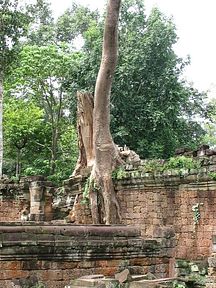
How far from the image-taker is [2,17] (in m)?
19.8

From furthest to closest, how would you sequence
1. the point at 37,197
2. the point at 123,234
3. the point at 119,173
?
the point at 37,197 → the point at 119,173 → the point at 123,234

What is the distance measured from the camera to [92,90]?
21.7 metres

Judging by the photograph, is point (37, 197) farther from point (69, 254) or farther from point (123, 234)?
point (69, 254)

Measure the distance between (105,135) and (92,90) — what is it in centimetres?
757

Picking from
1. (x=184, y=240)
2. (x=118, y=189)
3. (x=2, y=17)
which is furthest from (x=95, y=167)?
(x=2, y=17)

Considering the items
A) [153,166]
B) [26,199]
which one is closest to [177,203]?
[153,166]

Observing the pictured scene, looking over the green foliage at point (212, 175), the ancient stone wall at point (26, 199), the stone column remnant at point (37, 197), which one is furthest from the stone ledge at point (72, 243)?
the stone column remnant at point (37, 197)

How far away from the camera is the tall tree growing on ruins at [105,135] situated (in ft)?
44.2

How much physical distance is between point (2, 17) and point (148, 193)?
399 inches

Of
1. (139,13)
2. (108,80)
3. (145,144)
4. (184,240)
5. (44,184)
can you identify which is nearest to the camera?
(184,240)

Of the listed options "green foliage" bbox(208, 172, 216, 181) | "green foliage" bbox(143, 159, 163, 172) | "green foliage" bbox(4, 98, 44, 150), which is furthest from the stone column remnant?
"green foliage" bbox(4, 98, 44, 150)

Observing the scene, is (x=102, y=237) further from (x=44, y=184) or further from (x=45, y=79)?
(x=45, y=79)

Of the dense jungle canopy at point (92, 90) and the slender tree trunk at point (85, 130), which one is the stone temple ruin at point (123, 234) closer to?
the slender tree trunk at point (85, 130)

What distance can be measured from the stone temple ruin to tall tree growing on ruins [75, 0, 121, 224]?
36 cm
